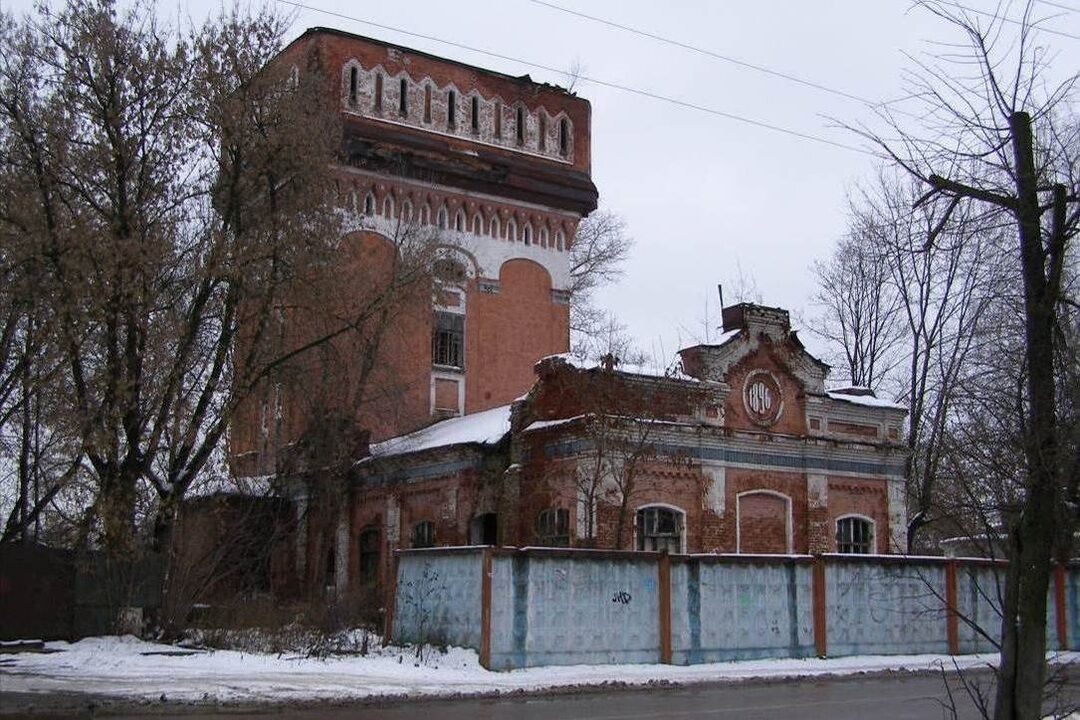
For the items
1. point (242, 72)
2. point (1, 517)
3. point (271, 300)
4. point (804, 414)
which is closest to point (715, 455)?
point (804, 414)

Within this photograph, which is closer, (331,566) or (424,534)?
(424,534)

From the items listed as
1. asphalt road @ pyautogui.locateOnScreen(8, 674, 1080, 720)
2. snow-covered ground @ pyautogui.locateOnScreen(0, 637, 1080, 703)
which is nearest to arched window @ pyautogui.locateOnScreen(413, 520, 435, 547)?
snow-covered ground @ pyautogui.locateOnScreen(0, 637, 1080, 703)

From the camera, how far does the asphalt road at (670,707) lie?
14.4m

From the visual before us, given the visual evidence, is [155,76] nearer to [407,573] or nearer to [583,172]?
[407,573]

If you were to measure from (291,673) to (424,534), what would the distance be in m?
13.6

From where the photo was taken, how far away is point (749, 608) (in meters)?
23.9

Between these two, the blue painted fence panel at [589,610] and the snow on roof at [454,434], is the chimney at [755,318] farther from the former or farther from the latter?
the blue painted fence panel at [589,610]

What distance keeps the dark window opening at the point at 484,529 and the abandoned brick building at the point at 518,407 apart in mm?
81

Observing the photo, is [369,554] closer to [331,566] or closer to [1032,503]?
[331,566]

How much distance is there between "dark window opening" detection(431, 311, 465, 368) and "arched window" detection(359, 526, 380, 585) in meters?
7.01

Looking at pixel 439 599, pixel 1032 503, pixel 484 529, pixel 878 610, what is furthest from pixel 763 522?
pixel 1032 503

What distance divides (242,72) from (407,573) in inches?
405

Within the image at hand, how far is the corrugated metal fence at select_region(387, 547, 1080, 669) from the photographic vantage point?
69.3 ft

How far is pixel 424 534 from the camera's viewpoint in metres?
32.2
